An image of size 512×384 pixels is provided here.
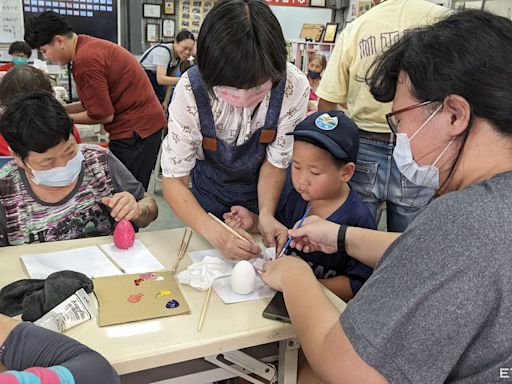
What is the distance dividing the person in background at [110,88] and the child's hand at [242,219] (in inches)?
54.6

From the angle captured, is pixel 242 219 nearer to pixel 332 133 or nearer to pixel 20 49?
pixel 332 133

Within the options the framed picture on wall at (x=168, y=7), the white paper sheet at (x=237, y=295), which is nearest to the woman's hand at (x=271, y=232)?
the white paper sheet at (x=237, y=295)

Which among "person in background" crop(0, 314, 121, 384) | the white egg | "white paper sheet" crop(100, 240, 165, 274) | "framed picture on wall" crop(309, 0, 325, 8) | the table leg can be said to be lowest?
the table leg

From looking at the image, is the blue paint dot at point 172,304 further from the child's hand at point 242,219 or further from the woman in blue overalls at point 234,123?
the child's hand at point 242,219

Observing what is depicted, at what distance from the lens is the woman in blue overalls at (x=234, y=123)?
3.72 ft

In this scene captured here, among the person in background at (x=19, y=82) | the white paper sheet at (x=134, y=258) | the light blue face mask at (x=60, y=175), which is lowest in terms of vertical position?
the white paper sheet at (x=134, y=258)

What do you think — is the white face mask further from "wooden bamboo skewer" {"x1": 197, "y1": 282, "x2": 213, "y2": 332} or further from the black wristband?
"wooden bamboo skewer" {"x1": 197, "y1": 282, "x2": 213, "y2": 332}

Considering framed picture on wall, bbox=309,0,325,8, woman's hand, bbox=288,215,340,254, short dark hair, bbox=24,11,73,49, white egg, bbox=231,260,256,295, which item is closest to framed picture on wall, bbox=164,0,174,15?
framed picture on wall, bbox=309,0,325,8

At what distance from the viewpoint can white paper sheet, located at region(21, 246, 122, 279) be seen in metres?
1.20

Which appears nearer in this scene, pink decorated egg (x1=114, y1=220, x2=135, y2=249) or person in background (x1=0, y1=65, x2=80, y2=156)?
pink decorated egg (x1=114, y1=220, x2=135, y2=249)

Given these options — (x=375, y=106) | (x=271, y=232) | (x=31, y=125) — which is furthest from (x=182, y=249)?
(x=375, y=106)

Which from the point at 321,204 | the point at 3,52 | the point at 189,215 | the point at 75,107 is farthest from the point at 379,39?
the point at 3,52

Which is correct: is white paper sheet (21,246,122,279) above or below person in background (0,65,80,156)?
below

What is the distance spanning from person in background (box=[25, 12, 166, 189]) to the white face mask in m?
2.03
